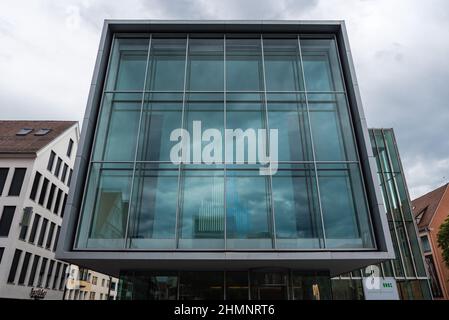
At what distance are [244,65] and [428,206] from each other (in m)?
40.7

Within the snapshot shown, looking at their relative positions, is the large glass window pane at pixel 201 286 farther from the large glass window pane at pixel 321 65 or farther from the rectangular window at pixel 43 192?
the rectangular window at pixel 43 192

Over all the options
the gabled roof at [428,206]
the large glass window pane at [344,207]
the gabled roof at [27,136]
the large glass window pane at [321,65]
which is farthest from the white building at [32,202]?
the gabled roof at [428,206]

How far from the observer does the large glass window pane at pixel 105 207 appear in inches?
458

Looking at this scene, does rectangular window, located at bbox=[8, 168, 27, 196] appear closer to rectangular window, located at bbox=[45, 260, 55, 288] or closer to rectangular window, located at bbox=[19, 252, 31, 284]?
rectangular window, located at bbox=[19, 252, 31, 284]

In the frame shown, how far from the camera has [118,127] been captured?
535 inches

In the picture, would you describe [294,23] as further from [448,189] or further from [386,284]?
[448,189]

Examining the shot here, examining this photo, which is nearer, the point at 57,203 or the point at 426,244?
the point at 57,203

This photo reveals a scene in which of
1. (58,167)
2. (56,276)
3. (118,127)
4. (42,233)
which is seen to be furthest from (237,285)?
(56,276)

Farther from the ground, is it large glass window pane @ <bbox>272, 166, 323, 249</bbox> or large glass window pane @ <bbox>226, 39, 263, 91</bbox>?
large glass window pane @ <bbox>226, 39, 263, 91</bbox>

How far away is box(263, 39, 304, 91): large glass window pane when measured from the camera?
14.4 metres

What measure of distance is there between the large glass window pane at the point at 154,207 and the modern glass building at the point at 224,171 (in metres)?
0.04

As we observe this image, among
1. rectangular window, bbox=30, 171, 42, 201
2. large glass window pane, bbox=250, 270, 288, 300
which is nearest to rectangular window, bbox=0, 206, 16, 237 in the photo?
rectangular window, bbox=30, 171, 42, 201

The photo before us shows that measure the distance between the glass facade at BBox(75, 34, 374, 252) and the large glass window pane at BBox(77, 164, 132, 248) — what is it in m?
0.04

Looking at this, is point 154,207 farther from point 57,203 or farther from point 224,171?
point 57,203
